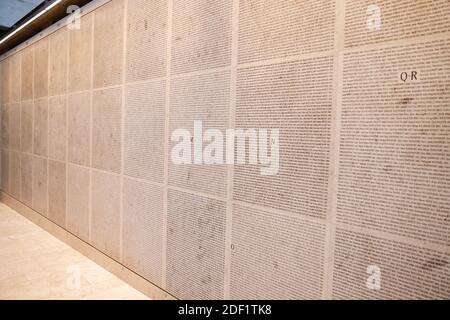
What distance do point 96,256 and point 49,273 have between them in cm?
47

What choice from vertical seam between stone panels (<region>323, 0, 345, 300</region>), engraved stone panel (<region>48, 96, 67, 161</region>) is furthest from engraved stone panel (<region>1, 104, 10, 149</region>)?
vertical seam between stone panels (<region>323, 0, 345, 300</region>)

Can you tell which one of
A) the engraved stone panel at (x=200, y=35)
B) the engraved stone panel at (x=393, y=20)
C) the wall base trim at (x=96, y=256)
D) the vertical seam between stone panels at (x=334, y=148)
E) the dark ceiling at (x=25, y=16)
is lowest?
the wall base trim at (x=96, y=256)

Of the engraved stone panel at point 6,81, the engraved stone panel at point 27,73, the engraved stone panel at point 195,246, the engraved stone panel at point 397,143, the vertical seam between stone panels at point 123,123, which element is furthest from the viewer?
the engraved stone panel at point 6,81

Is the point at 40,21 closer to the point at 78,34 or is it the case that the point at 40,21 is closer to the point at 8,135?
the point at 78,34

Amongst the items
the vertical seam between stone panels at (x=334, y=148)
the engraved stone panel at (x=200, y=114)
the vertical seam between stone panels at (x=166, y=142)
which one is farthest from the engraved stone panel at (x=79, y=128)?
the vertical seam between stone panels at (x=334, y=148)

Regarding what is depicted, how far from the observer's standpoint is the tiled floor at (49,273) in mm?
2920

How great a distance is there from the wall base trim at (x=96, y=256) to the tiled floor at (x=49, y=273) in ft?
0.17

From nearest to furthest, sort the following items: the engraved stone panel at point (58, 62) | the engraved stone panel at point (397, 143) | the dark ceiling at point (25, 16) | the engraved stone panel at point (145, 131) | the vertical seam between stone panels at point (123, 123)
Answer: the engraved stone panel at point (397, 143), the engraved stone panel at point (145, 131), the vertical seam between stone panels at point (123, 123), the dark ceiling at point (25, 16), the engraved stone panel at point (58, 62)

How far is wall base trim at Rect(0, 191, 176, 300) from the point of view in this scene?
9.41 feet

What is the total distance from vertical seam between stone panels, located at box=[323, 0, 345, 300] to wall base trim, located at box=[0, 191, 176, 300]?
4.65 feet

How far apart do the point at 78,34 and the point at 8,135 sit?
3.41m

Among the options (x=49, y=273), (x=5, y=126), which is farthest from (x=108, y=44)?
(x=5, y=126)

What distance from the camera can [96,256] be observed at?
3643 mm

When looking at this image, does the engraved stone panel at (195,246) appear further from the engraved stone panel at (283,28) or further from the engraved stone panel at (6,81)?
the engraved stone panel at (6,81)
